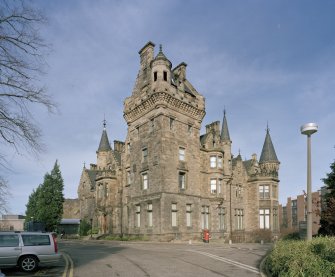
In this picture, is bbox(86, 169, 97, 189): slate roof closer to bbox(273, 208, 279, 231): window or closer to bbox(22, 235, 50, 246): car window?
bbox(273, 208, 279, 231): window

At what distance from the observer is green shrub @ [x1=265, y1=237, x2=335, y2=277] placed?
9733mm

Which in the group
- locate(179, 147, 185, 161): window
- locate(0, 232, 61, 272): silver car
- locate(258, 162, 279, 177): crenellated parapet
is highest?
locate(179, 147, 185, 161): window

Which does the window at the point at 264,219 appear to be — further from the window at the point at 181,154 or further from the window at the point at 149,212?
the window at the point at 149,212

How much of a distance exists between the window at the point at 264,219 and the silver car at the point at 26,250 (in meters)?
38.2

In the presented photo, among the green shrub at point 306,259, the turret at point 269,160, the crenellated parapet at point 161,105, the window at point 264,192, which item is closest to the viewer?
the green shrub at point 306,259

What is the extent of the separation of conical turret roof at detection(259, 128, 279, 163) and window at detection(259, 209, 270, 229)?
752cm

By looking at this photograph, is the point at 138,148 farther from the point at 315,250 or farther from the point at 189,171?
the point at 315,250

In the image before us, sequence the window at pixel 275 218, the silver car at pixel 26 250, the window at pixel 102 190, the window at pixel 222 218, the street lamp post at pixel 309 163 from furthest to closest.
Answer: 1. the window at pixel 275 218
2. the window at pixel 102 190
3. the window at pixel 222 218
4. the silver car at pixel 26 250
5. the street lamp post at pixel 309 163

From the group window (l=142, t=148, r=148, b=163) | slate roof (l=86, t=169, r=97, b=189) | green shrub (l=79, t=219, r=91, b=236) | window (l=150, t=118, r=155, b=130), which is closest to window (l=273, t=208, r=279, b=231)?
window (l=142, t=148, r=148, b=163)

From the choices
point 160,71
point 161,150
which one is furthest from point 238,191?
point 160,71

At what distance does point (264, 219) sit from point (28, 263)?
129 feet

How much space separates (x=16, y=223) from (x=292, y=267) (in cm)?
12256

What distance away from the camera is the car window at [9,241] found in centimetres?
1355

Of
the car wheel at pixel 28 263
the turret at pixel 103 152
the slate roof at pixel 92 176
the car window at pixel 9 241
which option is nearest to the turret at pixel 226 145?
the turret at pixel 103 152
